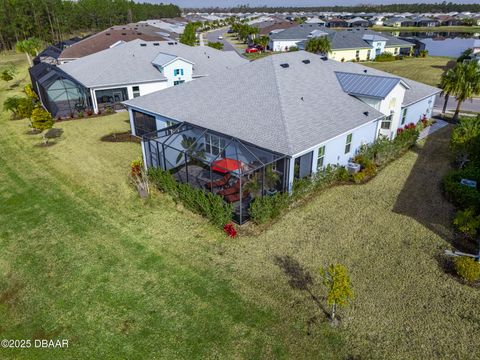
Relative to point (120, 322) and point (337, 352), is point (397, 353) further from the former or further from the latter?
point (120, 322)

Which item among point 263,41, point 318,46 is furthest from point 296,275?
point 263,41

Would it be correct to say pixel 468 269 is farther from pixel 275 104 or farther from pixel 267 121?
pixel 275 104

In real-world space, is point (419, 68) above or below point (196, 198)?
below

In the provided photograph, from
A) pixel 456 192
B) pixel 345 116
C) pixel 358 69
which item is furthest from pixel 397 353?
pixel 358 69

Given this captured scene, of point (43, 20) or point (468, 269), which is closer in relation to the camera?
point (468, 269)

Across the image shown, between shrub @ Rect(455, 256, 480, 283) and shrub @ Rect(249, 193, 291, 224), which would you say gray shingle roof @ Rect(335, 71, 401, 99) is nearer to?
shrub @ Rect(249, 193, 291, 224)

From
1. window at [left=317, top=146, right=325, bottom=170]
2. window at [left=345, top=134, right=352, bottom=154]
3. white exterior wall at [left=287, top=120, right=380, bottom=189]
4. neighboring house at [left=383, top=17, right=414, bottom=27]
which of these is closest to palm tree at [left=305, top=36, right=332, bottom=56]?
white exterior wall at [left=287, top=120, right=380, bottom=189]
